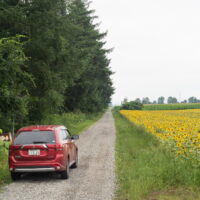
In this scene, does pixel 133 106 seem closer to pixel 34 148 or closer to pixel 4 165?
pixel 4 165

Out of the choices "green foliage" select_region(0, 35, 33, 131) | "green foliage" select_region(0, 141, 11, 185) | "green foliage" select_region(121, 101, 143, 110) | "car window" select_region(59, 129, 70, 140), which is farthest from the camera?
"green foliage" select_region(121, 101, 143, 110)

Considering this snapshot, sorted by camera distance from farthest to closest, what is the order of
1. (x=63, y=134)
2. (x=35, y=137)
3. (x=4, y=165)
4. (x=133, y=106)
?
(x=133, y=106), (x=4, y=165), (x=63, y=134), (x=35, y=137)

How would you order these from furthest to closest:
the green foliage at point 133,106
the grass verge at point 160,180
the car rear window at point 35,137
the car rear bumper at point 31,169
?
the green foliage at point 133,106, the car rear window at point 35,137, the car rear bumper at point 31,169, the grass verge at point 160,180

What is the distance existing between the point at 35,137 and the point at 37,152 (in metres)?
0.47

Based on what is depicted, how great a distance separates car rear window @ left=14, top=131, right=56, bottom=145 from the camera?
8664 millimetres

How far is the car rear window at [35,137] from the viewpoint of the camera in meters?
8.66

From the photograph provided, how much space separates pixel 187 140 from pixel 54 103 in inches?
454

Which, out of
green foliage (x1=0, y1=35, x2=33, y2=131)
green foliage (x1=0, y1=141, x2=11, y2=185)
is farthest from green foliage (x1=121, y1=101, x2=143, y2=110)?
green foliage (x1=0, y1=141, x2=11, y2=185)

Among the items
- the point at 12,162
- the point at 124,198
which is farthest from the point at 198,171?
the point at 12,162

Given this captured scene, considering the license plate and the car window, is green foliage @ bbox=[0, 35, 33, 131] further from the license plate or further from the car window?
the license plate

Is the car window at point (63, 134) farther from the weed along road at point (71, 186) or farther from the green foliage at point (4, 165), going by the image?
the green foliage at point (4, 165)

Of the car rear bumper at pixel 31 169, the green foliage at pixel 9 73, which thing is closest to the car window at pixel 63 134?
the car rear bumper at pixel 31 169

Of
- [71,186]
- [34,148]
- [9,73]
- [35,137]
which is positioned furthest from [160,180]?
[9,73]

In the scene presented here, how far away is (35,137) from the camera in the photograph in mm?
8742
